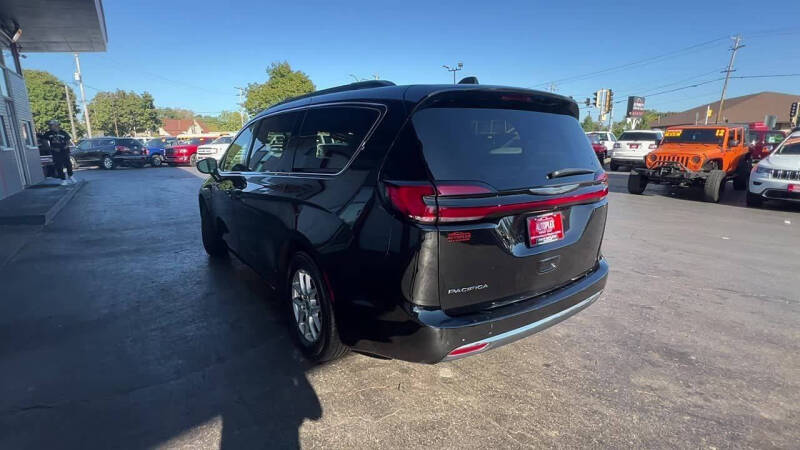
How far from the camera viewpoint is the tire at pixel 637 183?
1169 centimetres

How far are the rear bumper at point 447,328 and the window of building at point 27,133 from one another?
1512 cm

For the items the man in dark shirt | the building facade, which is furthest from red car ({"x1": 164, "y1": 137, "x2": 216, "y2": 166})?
the man in dark shirt

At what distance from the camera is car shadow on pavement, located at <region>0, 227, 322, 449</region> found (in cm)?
227

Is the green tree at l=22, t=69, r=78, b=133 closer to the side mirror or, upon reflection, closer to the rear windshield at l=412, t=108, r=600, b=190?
the side mirror

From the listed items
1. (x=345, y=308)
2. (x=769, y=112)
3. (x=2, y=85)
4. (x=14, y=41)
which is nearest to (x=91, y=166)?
(x=14, y=41)

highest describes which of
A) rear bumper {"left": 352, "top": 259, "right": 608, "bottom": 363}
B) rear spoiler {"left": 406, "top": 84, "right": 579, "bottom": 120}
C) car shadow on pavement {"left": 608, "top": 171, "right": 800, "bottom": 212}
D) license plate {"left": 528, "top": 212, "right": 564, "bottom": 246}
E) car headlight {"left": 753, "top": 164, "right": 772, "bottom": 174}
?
rear spoiler {"left": 406, "top": 84, "right": 579, "bottom": 120}

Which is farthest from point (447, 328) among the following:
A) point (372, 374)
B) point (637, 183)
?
point (637, 183)

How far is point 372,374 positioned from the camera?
281 centimetres

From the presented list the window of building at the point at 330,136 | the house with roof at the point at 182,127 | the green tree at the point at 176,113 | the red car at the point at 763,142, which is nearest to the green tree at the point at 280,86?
the red car at the point at 763,142

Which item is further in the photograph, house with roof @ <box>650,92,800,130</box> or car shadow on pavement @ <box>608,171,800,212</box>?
house with roof @ <box>650,92,800,130</box>

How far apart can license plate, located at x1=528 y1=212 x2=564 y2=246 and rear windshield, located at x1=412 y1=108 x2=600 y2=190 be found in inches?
8.1

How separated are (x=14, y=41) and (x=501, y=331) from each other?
17.1 metres

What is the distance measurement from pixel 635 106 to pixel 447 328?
58.7 m

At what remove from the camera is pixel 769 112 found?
6075 centimetres
